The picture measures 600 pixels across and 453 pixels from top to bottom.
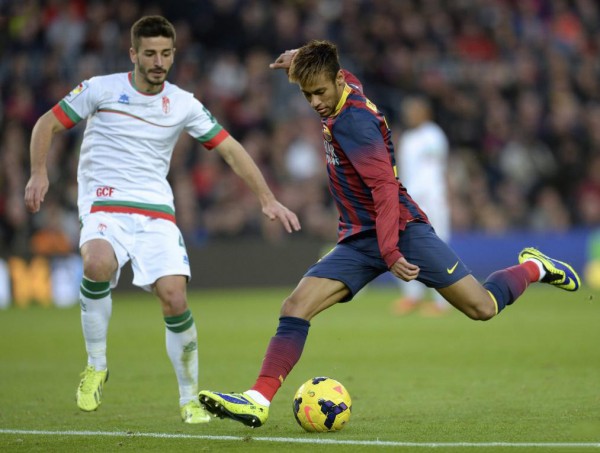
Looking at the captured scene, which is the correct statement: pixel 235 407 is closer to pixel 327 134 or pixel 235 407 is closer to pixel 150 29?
pixel 327 134

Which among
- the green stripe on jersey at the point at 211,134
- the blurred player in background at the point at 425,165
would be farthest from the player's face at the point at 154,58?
the blurred player in background at the point at 425,165

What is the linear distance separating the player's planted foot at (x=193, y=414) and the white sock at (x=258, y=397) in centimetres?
89

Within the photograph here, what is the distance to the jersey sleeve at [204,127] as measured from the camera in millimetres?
7562

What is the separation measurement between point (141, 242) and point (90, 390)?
102 cm

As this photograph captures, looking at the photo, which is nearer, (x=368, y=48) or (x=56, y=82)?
(x=56, y=82)

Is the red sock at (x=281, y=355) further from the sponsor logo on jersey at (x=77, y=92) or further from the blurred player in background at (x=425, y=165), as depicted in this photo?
the blurred player in background at (x=425, y=165)

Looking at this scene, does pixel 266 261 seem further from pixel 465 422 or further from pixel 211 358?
pixel 465 422

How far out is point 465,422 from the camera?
675cm

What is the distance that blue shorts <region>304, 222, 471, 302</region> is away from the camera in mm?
6906

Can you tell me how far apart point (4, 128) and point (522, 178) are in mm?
9696

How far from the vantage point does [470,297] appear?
7062 millimetres

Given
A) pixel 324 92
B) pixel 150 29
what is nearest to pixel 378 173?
pixel 324 92

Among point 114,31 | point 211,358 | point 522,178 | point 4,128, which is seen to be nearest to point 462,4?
point 522,178

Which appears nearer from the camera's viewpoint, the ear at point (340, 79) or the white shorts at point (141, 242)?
the ear at point (340, 79)
